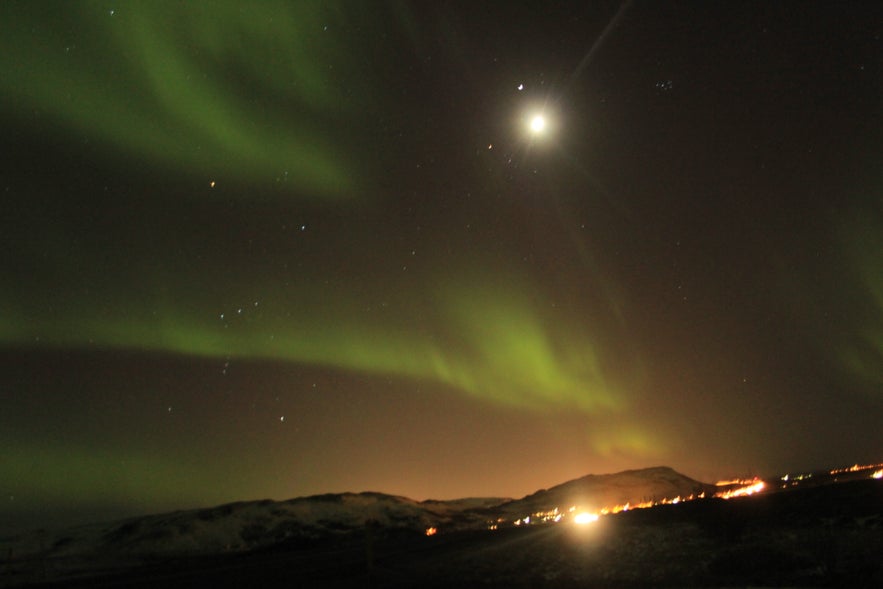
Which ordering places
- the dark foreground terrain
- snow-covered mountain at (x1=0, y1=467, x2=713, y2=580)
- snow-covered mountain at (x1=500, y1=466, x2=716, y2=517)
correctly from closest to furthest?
1. the dark foreground terrain
2. snow-covered mountain at (x1=0, y1=467, x2=713, y2=580)
3. snow-covered mountain at (x1=500, y1=466, x2=716, y2=517)

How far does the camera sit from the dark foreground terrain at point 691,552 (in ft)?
44.7

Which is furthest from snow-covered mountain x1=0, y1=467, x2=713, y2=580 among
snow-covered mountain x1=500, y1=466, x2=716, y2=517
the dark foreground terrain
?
the dark foreground terrain

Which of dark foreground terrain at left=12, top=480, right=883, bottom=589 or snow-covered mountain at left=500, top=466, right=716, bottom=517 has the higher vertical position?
snow-covered mountain at left=500, top=466, right=716, bottom=517

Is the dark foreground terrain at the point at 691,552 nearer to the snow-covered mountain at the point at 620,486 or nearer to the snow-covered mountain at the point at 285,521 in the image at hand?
the snow-covered mountain at the point at 285,521

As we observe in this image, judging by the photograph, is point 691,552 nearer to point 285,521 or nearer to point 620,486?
point 285,521

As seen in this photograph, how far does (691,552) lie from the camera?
53.0ft

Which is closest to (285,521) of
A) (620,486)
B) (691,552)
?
(620,486)

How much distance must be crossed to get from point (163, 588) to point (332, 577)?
8.23m

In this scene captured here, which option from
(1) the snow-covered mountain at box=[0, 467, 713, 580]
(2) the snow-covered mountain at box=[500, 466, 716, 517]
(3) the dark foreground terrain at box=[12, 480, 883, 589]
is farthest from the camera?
(2) the snow-covered mountain at box=[500, 466, 716, 517]

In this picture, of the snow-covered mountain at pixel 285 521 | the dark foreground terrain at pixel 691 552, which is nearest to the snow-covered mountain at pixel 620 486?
the snow-covered mountain at pixel 285 521

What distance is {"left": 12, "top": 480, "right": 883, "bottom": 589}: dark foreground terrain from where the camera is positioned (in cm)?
1361

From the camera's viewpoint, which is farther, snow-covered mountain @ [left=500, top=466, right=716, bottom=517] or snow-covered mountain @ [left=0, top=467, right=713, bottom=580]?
snow-covered mountain @ [left=500, top=466, right=716, bottom=517]

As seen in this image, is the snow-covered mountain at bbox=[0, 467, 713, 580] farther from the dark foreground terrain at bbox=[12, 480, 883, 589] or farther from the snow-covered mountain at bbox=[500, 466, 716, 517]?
the dark foreground terrain at bbox=[12, 480, 883, 589]

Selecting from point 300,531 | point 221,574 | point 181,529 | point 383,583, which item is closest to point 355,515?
point 300,531
